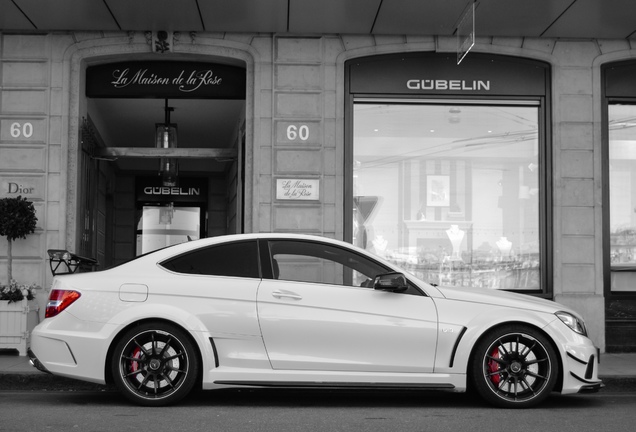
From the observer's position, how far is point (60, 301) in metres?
7.22

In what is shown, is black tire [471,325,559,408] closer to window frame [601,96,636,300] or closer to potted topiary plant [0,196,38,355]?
window frame [601,96,636,300]

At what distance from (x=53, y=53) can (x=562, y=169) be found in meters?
6.74

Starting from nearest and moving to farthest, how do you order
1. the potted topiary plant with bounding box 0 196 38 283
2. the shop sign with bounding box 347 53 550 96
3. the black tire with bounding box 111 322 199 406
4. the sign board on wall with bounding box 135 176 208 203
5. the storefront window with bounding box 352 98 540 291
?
the black tire with bounding box 111 322 199 406, the potted topiary plant with bounding box 0 196 38 283, the shop sign with bounding box 347 53 550 96, the storefront window with bounding box 352 98 540 291, the sign board on wall with bounding box 135 176 208 203

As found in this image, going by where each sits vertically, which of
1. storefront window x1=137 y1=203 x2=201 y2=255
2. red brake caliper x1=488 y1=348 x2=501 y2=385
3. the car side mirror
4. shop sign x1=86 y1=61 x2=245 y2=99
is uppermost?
shop sign x1=86 y1=61 x2=245 y2=99

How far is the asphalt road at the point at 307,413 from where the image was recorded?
633 cm

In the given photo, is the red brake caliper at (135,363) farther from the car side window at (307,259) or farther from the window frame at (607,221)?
the window frame at (607,221)

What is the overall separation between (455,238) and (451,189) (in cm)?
66

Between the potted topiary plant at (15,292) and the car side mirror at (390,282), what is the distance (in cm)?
501

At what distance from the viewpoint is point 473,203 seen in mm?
12227

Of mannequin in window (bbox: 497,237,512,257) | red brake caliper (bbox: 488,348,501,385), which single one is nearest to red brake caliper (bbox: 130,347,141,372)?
red brake caliper (bbox: 488,348,501,385)

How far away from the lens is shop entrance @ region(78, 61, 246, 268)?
12258mm

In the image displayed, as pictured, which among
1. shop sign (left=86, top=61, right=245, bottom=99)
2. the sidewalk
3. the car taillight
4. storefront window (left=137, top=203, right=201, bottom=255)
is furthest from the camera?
storefront window (left=137, top=203, right=201, bottom=255)

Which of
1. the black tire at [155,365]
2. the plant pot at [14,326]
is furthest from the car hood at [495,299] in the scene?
the plant pot at [14,326]

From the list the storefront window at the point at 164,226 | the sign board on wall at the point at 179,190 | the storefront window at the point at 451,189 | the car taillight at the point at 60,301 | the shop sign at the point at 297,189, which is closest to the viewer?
the car taillight at the point at 60,301
